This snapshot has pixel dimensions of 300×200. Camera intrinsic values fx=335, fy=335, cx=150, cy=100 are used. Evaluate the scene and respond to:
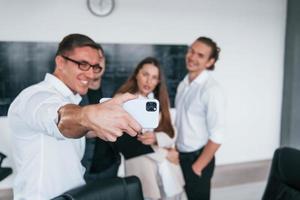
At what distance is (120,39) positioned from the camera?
3.06 meters

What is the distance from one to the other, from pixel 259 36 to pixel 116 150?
88.2 inches

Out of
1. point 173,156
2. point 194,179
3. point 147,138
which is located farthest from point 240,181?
point 147,138

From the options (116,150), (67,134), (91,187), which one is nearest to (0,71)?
(116,150)

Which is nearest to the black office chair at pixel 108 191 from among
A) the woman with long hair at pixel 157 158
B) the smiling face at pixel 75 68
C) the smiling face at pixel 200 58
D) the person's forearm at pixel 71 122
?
the person's forearm at pixel 71 122

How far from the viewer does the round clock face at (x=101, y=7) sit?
292cm

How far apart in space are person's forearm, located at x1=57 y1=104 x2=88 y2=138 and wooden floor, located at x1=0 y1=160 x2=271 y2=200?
2.83 metres

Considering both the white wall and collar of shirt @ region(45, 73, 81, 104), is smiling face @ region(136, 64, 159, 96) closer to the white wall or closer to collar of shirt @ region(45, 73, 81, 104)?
the white wall

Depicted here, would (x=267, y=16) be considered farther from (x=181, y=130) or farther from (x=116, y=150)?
(x=116, y=150)

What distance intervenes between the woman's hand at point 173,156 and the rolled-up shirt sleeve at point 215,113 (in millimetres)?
302

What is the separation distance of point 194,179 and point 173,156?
0.25m

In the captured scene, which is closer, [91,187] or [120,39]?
[91,187]

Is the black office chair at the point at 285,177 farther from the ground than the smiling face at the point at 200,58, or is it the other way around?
the smiling face at the point at 200,58

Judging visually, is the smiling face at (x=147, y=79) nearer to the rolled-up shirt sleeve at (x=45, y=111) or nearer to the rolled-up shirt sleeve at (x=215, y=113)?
the rolled-up shirt sleeve at (x=215, y=113)

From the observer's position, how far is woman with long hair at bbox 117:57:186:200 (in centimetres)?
239
